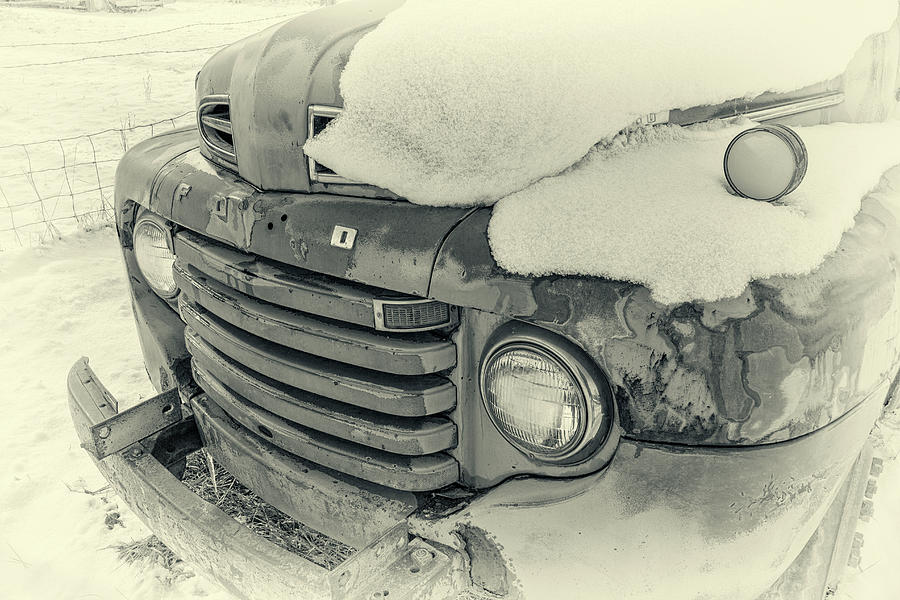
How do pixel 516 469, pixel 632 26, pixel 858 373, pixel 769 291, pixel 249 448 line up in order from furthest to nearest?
pixel 249 448 < pixel 632 26 < pixel 516 469 < pixel 858 373 < pixel 769 291

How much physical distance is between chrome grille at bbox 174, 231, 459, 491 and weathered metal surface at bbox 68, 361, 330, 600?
0.88 ft

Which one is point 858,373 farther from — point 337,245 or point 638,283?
point 337,245

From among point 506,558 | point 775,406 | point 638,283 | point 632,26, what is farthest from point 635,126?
point 506,558

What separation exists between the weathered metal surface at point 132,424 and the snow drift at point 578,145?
114 centimetres

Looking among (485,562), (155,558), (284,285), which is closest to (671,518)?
(485,562)

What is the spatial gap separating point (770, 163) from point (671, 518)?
31.6 inches

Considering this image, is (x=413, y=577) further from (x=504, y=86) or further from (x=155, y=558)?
(x=155, y=558)

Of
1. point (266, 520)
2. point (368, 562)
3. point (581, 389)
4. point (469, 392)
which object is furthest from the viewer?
point (266, 520)

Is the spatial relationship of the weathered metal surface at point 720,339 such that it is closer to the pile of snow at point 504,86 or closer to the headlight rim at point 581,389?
the headlight rim at point 581,389

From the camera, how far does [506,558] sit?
1.76 meters

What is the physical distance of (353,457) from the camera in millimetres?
1979

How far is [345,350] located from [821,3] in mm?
2171

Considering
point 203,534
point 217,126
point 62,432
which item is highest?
point 217,126

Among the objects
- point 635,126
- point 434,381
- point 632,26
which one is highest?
point 632,26
